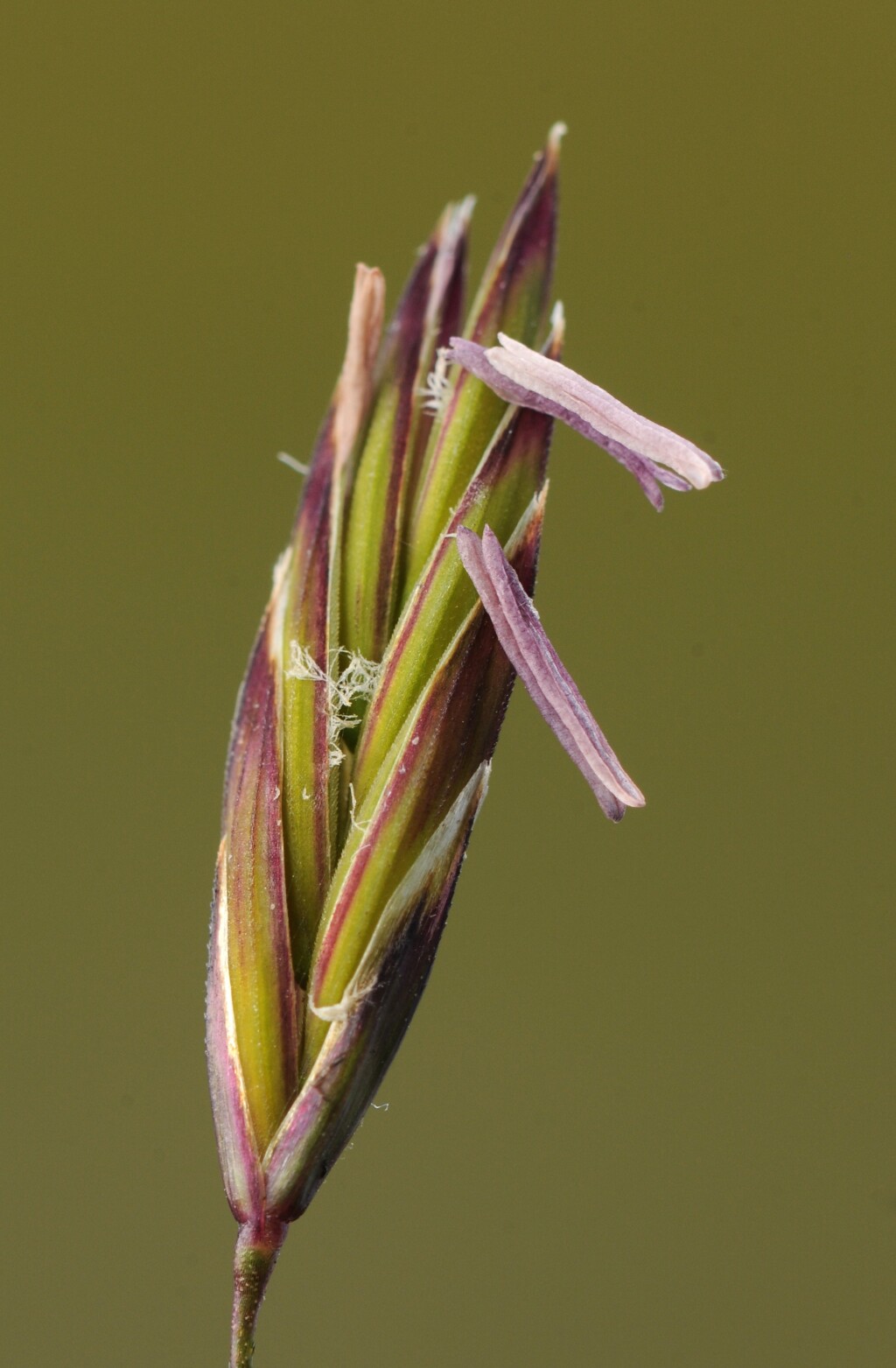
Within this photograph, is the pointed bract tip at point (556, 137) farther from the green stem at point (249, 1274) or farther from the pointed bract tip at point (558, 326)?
the green stem at point (249, 1274)

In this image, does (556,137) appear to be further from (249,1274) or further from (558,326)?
(249,1274)

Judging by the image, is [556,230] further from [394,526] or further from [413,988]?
[413,988]

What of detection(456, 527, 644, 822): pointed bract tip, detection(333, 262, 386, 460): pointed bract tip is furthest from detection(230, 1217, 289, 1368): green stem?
detection(333, 262, 386, 460): pointed bract tip

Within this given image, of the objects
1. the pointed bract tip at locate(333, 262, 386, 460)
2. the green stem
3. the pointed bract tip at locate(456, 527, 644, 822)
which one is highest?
the pointed bract tip at locate(333, 262, 386, 460)

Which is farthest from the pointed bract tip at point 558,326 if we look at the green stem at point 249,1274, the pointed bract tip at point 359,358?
the green stem at point 249,1274

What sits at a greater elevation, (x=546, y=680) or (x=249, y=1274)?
(x=546, y=680)

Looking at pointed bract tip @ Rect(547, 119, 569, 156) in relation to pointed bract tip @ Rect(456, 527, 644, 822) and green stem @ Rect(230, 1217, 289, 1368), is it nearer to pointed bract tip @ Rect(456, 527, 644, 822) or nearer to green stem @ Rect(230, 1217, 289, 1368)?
pointed bract tip @ Rect(456, 527, 644, 822)

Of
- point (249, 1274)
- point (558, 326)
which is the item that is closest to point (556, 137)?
point (558, 326)

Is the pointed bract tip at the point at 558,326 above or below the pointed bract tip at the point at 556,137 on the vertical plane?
below

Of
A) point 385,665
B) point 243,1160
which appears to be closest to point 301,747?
point 385,665
